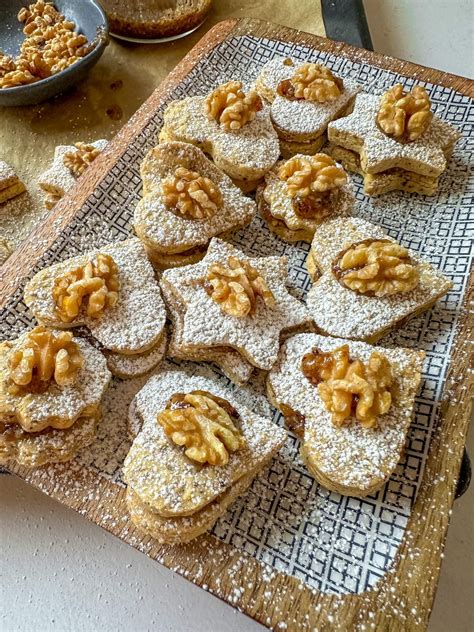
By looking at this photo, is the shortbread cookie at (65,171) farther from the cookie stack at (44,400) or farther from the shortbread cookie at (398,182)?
the shortbread cookie at (398,182)

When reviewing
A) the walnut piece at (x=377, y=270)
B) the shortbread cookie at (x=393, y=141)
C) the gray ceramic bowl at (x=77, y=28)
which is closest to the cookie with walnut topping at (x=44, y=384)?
the walnut piece at (x=377, y=270)

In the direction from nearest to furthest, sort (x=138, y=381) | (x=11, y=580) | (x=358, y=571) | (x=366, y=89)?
(x=358, y=571) < (x=138, y=381) < (x=11, y=580) < (x=366, y=89)

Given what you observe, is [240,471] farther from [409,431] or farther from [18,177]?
[18,177]

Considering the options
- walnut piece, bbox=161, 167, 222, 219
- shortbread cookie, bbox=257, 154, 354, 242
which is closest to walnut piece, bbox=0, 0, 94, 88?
walnut piece, bbox=161, 167, 222, 219

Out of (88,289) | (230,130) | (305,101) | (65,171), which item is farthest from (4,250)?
(305,101)

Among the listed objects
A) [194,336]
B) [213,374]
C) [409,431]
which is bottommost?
[409,431]

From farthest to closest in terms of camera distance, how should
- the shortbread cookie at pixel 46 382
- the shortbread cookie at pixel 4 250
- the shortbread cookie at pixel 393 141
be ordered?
the shortbread cookie at pixel 4 250
the shortbread cookie at pixel 393 141
the shortbread cookie at pixel 46 382

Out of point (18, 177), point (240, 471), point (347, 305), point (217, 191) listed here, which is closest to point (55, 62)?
point (18, 177)

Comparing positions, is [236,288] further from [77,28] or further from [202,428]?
[77,28]
